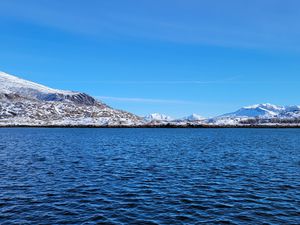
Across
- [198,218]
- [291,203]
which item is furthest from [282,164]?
[198,218]

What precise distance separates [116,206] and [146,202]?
3450 millimetres

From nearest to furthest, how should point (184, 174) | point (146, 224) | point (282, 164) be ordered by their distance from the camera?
1. point (146, 224)
2. point (184, 174)
3. point (282, 164)

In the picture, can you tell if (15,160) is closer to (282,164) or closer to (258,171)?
(258,171)

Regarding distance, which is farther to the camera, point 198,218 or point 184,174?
point 184,174

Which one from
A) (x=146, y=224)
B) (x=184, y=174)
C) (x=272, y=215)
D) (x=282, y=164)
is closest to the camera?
(x=146, y=224)

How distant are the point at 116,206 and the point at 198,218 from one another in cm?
856

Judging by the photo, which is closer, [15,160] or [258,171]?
[258,171]

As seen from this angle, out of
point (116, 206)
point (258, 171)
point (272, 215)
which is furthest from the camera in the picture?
point (258, 171)

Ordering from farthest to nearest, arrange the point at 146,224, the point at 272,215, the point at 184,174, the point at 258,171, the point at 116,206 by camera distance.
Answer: the point at 258,171, the point at 184,174, the point at 116,206, the point at 272,215, the point at 146,224

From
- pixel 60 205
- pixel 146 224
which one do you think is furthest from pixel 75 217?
pixel 146 224

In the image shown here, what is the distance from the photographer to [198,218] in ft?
96.7

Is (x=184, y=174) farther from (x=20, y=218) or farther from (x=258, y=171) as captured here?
(x=20, y=218)

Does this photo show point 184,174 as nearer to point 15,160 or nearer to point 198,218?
point 198,218

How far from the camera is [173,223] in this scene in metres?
28.1
